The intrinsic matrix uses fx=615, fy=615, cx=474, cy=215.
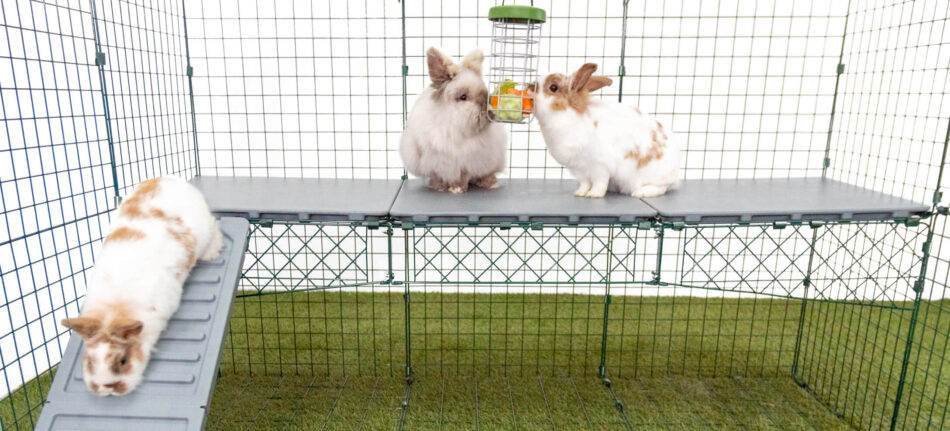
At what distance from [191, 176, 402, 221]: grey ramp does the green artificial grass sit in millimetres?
871

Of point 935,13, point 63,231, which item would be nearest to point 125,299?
point 63,231

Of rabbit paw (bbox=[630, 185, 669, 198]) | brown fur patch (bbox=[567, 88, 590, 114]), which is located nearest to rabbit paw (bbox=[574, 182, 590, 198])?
rabbit paw (bbox=[630, 185, 669, 198])

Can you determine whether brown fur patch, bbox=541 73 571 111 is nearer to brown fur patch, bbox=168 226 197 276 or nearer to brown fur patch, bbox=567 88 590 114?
brown fur patch, bbox=567 88 590 114

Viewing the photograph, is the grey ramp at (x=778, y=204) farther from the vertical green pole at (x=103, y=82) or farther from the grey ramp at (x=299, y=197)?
the vertical green pole at (x=103, y=82)

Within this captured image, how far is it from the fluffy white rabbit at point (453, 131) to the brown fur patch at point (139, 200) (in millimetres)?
1103

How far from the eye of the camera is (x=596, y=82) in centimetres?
275

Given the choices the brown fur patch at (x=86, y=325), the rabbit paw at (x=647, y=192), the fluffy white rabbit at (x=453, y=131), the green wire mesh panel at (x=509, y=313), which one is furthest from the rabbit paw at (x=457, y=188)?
the brown fur patch at (x=86, y=325)

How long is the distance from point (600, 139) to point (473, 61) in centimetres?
67

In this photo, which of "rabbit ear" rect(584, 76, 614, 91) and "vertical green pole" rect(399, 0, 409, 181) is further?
"vertical green pole" rect(399, 0, 409, 181)

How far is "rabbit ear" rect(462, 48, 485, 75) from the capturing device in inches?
108

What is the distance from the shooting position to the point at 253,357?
3.94 m

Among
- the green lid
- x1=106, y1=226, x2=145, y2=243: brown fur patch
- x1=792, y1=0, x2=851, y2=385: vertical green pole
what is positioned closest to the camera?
x1=106, y1=226, x2=145, y2=243: brown fur patch

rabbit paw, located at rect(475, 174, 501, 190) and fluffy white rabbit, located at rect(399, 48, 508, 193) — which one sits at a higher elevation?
fluffy white rabbit, located at rect(399, 48, 508, 193)

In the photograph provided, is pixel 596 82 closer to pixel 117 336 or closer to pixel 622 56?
pixel 622 56
